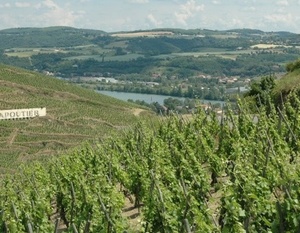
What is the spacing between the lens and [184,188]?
427 inches

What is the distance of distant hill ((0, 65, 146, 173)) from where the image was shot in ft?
226

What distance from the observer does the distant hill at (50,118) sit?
226 ft

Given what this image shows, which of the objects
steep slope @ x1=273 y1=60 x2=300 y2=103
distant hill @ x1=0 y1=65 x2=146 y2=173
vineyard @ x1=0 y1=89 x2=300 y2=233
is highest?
steep slope @ x1=273 y1=60 x2=300 y2=103

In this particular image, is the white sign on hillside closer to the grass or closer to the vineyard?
the grass

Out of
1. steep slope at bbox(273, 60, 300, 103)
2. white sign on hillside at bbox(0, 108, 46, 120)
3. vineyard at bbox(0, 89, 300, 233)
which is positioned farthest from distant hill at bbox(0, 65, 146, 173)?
vineyard at bbox(0, 89, 300, 233)

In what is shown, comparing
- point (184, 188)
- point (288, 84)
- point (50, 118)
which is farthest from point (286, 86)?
point (50, 118)

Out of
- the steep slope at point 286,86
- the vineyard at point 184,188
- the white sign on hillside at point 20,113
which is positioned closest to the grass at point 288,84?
the steep slope at point 286,86

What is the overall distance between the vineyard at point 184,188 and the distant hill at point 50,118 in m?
38.7

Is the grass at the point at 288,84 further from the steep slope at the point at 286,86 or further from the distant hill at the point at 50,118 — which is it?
the distant hill at the point at 50,118

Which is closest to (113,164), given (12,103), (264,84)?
(264,84)

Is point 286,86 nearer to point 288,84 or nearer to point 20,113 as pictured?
point 288,84

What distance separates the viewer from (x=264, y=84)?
127ft

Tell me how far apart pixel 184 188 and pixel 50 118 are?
74.6 m

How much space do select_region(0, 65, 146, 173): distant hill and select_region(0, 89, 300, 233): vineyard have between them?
3871 centimetres
